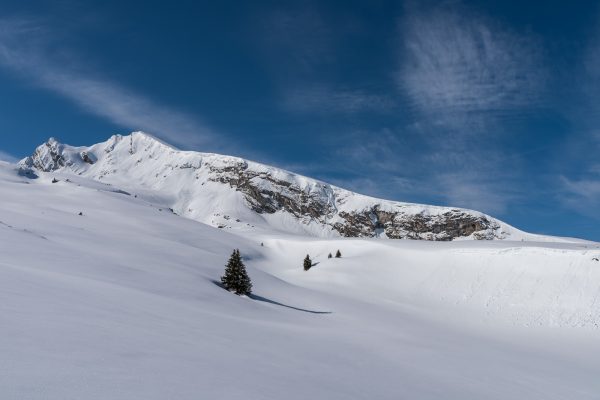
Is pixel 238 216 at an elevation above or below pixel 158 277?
above

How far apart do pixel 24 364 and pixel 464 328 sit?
32699 millimetres

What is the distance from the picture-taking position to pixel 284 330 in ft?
54.2

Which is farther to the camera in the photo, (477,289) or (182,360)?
(477,289)

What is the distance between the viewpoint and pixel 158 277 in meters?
21.2

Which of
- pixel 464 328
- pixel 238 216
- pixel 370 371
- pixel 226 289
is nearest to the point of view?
pixel 370 371

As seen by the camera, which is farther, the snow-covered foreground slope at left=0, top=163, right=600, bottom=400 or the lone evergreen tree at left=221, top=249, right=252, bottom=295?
the lone evergreen tree at left=221, top=249, right=252, bottom=295

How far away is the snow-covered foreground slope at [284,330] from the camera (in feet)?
21.9

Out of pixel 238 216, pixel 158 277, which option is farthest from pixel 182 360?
pixel 238 216

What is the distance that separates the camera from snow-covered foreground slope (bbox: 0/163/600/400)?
21.9 ft

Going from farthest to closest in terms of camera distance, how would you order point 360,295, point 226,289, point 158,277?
1. point 360,295
2. point 226,289
3. point 158,277

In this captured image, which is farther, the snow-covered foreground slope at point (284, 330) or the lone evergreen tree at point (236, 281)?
the lone evergreen tree at point (236, 281)

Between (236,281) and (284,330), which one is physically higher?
(236,281)

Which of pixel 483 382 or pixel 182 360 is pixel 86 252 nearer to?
pixel 182 360

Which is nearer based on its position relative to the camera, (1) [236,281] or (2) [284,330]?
(2) [284,330]
